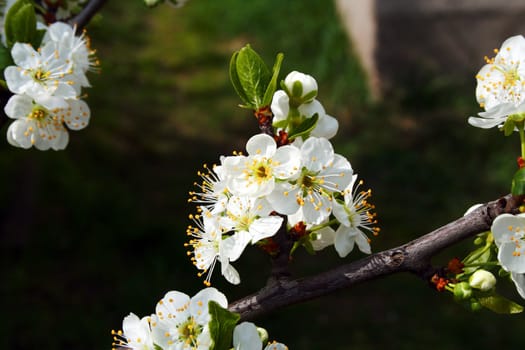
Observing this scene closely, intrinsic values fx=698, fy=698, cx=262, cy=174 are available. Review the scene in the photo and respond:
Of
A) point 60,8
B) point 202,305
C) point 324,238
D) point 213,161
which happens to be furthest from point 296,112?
point 213,161

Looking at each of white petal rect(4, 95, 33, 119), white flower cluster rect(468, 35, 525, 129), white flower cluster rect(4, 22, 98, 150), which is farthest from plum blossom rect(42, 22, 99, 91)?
white flower cluster rect(468, 35, 525, 129)

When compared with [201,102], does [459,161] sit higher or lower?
lower

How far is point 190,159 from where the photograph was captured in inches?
168

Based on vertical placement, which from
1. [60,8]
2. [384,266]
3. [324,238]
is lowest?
[384,266]

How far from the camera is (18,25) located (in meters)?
1.36

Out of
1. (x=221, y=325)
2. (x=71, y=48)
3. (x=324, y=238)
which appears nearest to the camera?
(x=221, y=325)

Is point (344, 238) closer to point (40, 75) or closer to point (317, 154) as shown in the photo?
point (317, 154)

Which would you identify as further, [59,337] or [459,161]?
[459,161]

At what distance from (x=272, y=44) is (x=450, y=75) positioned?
1391mm

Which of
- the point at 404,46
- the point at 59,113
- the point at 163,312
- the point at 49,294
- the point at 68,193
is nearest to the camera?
the point at 163,312

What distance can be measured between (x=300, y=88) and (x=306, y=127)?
69mm

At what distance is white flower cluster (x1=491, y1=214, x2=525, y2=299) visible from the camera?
3.35 ft

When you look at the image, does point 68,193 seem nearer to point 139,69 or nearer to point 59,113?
point 139,69

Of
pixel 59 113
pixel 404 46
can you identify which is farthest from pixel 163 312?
pixel 404 46
